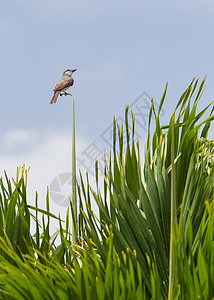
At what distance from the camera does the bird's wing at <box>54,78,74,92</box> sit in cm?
441

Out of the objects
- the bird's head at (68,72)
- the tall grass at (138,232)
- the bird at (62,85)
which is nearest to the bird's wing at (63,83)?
the bird at (62,85)

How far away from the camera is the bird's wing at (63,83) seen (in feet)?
14.5

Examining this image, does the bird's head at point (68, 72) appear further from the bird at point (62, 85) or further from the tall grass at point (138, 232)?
the tall grass at point (138, 232)

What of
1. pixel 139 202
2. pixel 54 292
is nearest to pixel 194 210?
pixel 139 202

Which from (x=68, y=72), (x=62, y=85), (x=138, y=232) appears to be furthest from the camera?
(x=68, y=72)

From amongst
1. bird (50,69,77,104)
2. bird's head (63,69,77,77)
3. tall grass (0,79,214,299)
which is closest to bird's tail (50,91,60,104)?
bird (50,69,77,104)

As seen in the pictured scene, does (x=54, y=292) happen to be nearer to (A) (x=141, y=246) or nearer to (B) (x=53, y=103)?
(A) (x=141, y=246)

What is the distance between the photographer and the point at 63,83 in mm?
4484

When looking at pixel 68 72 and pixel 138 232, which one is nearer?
pixel 138 232

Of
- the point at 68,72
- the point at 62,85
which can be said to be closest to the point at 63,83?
the point at 62,85

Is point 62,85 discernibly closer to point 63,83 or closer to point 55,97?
point 63,83

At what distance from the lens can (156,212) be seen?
10.2 feet

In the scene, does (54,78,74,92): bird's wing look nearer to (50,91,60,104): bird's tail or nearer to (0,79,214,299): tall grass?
(50,91,60,104): bird's tail

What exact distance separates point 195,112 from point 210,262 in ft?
4.54
